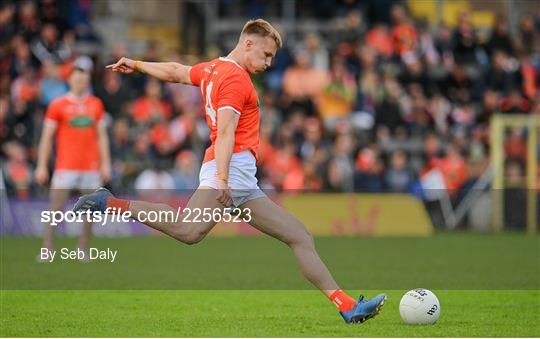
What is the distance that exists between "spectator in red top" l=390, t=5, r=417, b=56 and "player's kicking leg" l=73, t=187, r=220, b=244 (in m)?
19.0

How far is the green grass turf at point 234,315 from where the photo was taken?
9.41m

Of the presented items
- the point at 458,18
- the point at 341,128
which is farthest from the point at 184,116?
the point at 458,18

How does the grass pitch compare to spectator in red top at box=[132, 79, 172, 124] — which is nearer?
the grass pitch

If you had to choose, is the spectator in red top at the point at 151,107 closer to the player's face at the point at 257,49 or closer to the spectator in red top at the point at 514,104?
the spectator in red top at the point at 514,104

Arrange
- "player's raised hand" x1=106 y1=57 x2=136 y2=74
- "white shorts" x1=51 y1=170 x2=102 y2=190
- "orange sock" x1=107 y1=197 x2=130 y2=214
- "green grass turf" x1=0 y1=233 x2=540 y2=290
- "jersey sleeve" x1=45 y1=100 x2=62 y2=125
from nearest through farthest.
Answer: "orange sock" x1=107 y1=197 x2=130 y2=214
"player's raised hand" x1=106 y1=57 x2=136 y2=74
"green grass turf" x1=0 y1=233 x2=540 y2=290
"jersey sleeve" x1=45 y1=100 x2=62 y2=125
"white shorts" x1=51 y1=170 x2=102 y2=190

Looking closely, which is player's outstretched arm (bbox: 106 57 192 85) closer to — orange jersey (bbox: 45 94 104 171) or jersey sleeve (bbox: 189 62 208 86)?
jersey sleeve (bbox: 189 62 208 86)

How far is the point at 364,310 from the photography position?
9555mm

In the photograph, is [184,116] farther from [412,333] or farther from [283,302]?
[412,333]

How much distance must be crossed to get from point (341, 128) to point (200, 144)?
3033 mm

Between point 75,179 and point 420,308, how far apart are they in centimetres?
793

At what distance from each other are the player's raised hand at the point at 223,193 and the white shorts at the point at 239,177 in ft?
0.98

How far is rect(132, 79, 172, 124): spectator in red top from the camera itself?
1003 inches

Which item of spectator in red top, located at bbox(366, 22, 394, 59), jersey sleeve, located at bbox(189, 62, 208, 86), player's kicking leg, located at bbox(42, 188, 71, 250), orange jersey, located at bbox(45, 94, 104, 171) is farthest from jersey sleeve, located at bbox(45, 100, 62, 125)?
spectator in red top, located at bbox(366, 22, 394, 59)

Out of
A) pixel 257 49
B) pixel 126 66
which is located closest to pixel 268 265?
pixel 126 66
